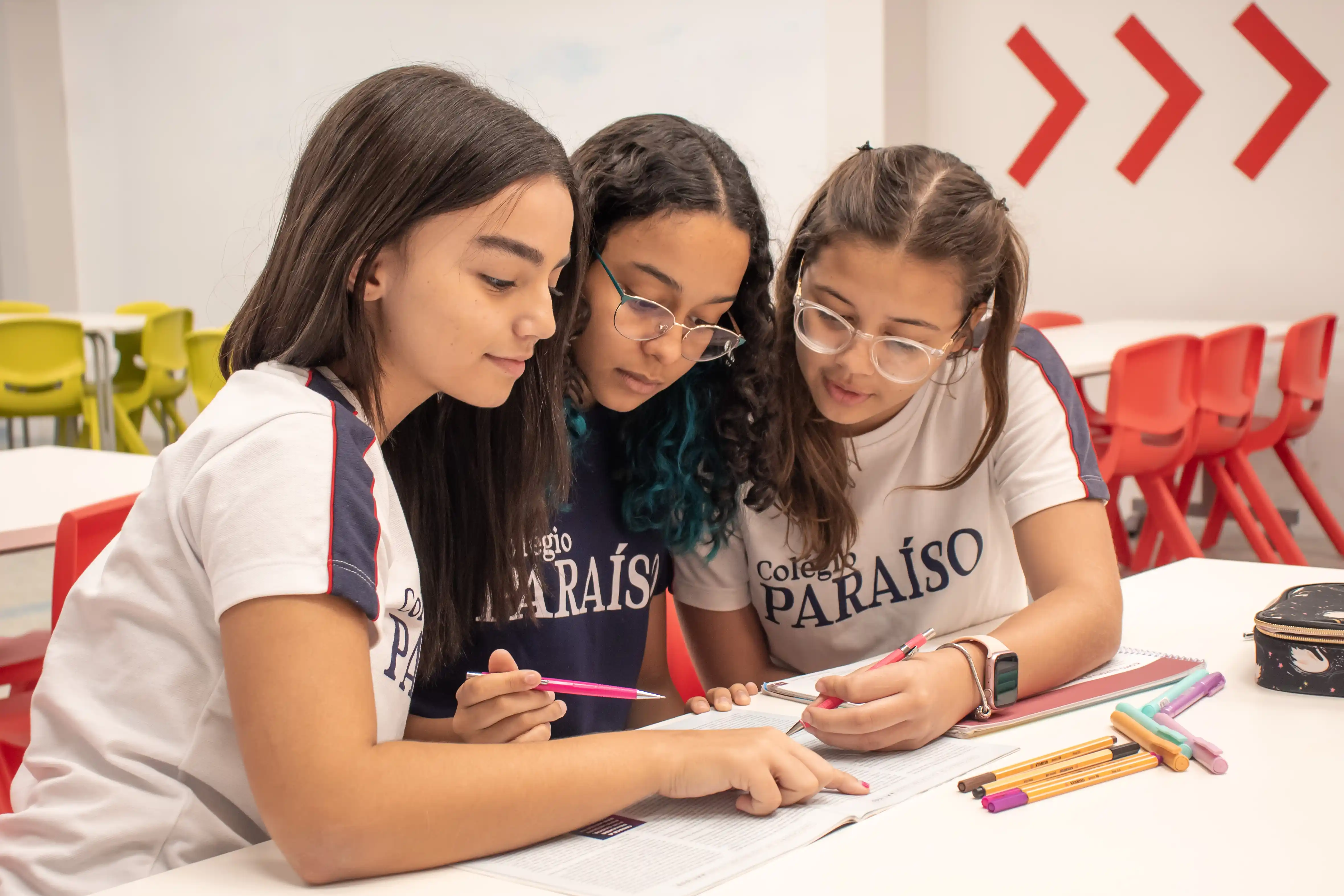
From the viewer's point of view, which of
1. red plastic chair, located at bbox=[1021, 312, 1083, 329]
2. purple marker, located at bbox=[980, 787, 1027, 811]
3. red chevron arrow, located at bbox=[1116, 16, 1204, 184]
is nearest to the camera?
purple marker, located at bbox=[980, 787, 1027, 811]

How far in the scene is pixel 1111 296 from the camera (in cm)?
546

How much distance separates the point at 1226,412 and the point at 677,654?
9.53ft

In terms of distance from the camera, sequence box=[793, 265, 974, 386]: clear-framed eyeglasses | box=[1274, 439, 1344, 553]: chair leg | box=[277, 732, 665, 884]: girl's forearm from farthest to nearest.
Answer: box=[1274, 439, 1344, 553]: chair leg
box=[793, 265, 974, 386]: clear-framed eyeglasses
box=[277, 732, 665, 884]: girl's forearm

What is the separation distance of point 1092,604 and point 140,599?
1002 millimetres

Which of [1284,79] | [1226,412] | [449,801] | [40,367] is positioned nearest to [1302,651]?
[449,801]

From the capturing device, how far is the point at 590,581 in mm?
1509

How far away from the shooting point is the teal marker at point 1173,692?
1122mm

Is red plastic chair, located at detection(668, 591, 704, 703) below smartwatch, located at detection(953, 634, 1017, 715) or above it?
below

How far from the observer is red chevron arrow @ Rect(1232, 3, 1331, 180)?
4.87 meters

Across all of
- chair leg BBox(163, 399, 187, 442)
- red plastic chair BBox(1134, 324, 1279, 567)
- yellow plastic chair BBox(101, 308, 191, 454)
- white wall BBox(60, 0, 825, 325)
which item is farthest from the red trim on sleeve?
chair leg BBox(163, 399, 187, 442)

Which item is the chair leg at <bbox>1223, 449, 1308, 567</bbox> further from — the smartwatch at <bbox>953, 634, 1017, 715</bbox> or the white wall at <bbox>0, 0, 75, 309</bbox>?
the white wall at <bbox>0, 0, 75, 309</bbox>

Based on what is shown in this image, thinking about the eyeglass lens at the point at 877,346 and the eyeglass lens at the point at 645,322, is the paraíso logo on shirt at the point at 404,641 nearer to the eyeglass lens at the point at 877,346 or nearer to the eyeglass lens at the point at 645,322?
the eyeglass lens at the point at 645,322

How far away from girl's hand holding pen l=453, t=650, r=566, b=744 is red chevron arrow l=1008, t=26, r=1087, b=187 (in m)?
5.08

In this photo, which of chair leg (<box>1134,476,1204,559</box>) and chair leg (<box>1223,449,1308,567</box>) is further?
chair leg (<box>1223,449,1308,567</box>)
